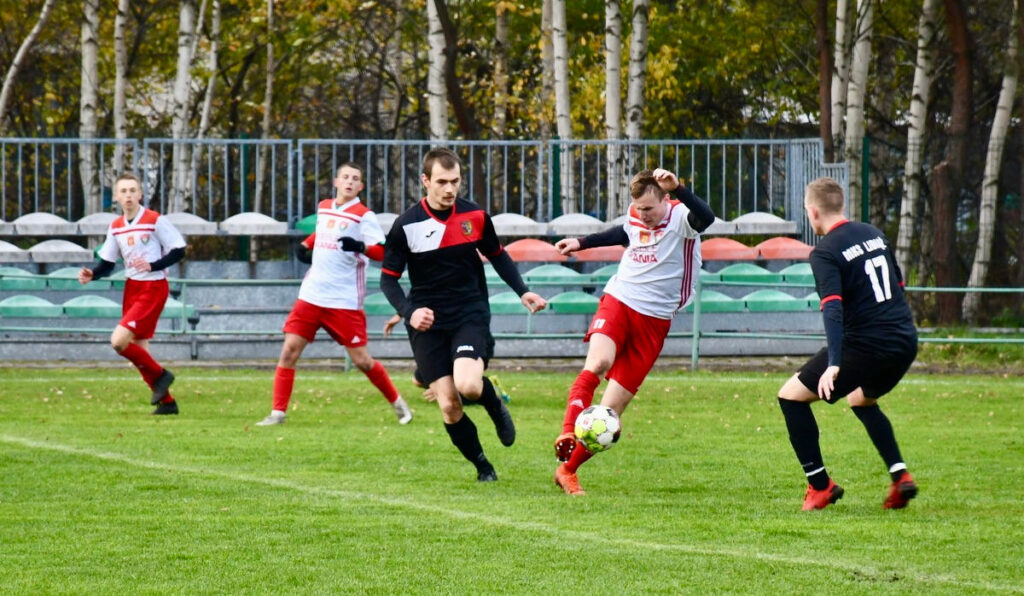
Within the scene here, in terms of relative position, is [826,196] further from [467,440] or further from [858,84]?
[858,84]

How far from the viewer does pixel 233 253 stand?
2098 cm

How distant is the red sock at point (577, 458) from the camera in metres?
7.89

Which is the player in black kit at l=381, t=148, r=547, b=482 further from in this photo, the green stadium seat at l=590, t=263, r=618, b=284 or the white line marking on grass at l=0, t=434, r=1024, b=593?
the green stadium seat at l=590, t=263, r=618, b=284

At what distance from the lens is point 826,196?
23.7 feet

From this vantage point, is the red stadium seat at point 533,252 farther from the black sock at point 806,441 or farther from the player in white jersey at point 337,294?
the black sock at point 806,441

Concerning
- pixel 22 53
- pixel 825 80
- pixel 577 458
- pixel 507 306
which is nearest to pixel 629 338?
pixel 577 458

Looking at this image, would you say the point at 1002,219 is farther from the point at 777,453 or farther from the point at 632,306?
the point at 632,306

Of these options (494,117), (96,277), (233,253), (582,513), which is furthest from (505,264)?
(494,117)

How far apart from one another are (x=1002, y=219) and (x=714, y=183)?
3.99m

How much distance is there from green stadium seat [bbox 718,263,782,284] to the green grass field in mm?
5068

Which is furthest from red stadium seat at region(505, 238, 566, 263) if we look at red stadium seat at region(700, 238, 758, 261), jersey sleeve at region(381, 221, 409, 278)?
jersey sleeve at region(381, 221, 409, 278)

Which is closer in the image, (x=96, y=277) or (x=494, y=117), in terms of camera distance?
(x=96, y=277)

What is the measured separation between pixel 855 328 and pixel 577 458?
5.44 ft

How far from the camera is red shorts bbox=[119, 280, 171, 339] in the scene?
40.2 feet
